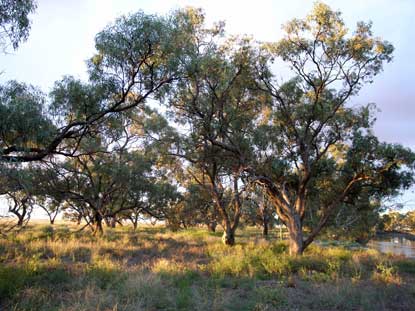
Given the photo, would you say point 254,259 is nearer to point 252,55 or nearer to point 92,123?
point 92,123

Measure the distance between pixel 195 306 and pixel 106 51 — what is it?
813cm

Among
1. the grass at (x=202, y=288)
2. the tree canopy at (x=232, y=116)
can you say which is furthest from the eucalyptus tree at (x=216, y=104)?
the grass at (x=202, y=288)

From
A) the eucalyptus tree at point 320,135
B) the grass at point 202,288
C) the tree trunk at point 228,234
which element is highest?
the eucalyptus tree at point 320,135

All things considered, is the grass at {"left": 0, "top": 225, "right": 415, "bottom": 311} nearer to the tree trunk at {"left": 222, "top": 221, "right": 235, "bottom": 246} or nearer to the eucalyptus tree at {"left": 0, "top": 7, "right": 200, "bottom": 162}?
the eucalyptus tree at {"left": 0, "top": 7, "right": 200, "bottom": 162}

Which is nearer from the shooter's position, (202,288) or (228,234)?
(202,288)

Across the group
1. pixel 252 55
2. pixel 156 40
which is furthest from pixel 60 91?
pixel 252 55

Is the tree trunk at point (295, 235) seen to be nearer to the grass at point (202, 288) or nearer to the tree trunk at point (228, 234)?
the grass at point (202, 288)

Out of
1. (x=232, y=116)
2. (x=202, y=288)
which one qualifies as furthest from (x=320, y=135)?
(x=202, y=288)

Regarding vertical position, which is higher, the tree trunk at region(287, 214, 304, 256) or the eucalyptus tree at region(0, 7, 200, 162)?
the eucalyptus tree at region(0, 7, 200, 162)

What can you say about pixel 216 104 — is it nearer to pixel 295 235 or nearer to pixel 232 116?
pixel 232 116

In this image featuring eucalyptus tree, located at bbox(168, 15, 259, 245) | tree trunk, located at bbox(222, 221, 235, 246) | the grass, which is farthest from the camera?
tree trunk, located at bbox(222, 221, 235, 246)

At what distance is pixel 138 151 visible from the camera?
25.5 m

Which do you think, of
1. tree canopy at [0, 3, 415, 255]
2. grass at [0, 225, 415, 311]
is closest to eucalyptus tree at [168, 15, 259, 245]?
tree canopy at [0, 3, 415, 255]

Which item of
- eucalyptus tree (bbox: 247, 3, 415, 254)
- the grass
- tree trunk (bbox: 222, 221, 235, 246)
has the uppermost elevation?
eucalyptus tree (bbox: 247, 3, 415, 254)
